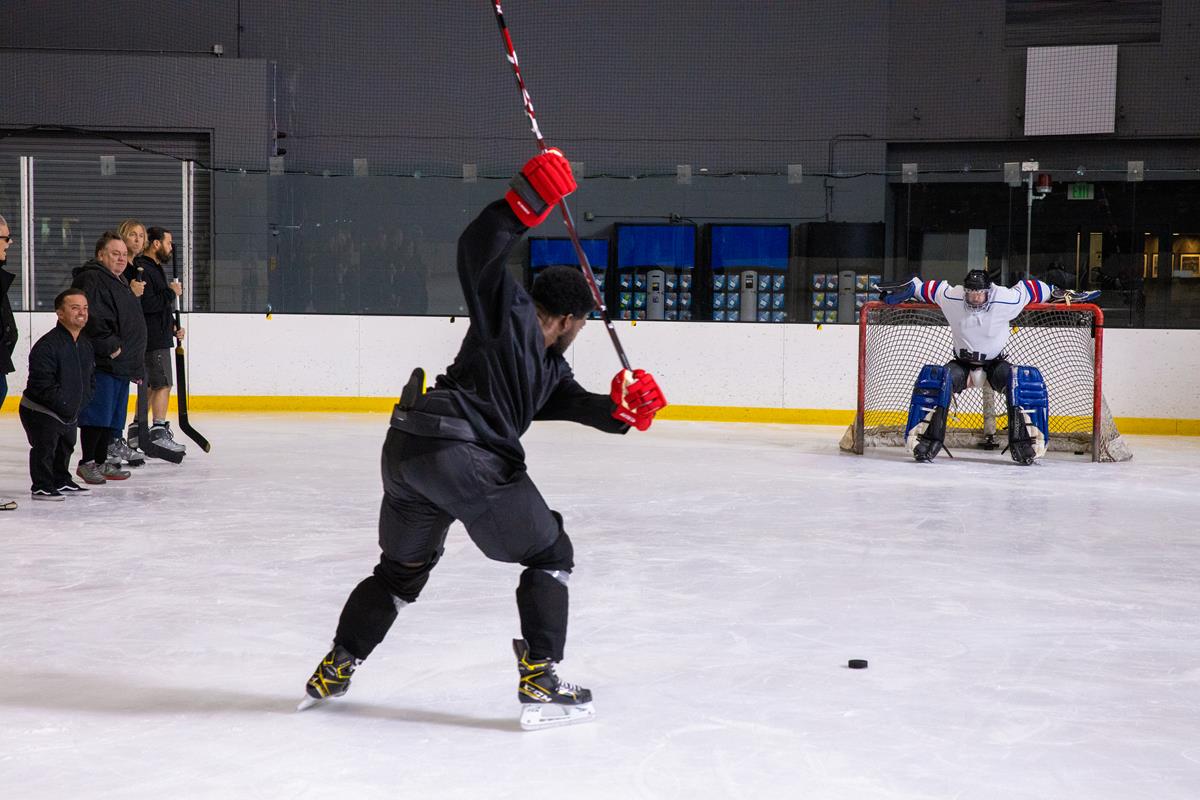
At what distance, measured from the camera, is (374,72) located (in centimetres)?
1240

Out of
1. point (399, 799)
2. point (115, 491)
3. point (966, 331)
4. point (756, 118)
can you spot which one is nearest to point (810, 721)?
point (399, 799)

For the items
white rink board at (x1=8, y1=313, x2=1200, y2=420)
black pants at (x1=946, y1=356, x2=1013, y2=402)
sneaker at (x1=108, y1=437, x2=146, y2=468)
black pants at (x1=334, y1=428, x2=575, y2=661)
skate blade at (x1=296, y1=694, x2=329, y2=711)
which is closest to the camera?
black pants at (x1=334, y1=428, x2=575, y2=661)

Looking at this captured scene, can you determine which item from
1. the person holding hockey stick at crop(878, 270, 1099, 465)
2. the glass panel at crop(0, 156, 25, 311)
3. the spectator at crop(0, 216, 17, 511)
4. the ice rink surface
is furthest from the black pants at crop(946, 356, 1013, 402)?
the glass panel at crop(0, 156, 25, 311)

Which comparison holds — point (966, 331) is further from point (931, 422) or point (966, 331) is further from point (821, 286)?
point (821, 286)

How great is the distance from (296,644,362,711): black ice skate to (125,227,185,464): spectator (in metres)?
4.19

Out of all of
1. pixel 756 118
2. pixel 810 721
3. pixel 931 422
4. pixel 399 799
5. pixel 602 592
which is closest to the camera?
pixel 399 799

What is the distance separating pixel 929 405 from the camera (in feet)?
24.5

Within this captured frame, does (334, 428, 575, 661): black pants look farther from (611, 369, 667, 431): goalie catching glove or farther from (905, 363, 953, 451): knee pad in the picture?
(905, 363, 953, 451): knee pad

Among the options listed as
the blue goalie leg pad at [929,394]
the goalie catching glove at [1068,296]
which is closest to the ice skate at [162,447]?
the blue goalie leg pad at [929,394]

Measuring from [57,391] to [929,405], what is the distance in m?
4.58

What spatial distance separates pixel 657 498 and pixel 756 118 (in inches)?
286

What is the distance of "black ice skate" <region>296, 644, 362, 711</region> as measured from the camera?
8.78 feet

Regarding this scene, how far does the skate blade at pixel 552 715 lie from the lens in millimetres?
2596

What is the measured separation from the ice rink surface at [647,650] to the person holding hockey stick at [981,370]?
1.26m
